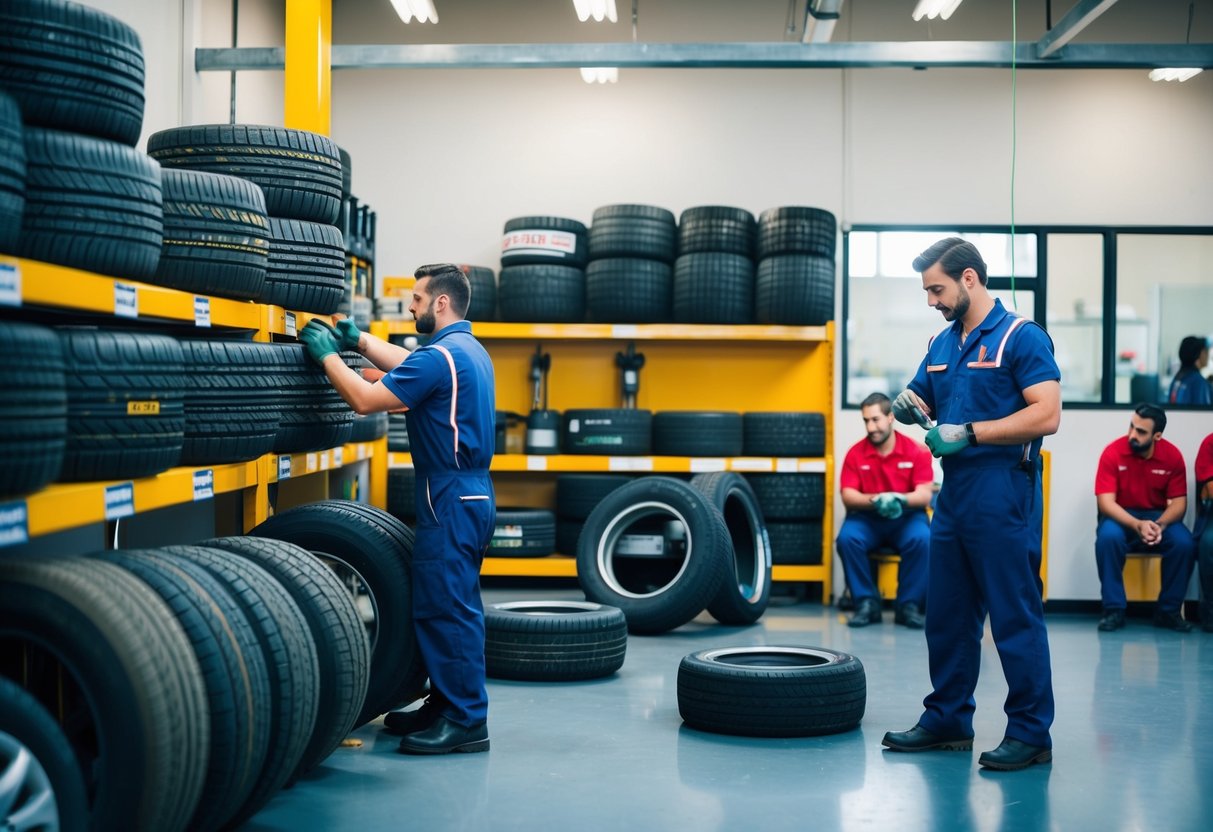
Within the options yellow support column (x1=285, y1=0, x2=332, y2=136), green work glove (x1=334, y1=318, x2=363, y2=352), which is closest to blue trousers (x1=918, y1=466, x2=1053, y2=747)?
green work glove (x1=334, y1=318, x2=363, y2=352)

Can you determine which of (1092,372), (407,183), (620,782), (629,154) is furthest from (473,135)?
(620,782)

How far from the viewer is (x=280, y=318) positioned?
14.4ft

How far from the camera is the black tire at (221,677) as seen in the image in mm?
2922

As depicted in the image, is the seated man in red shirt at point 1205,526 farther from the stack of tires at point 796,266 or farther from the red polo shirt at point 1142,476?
the stack of tires at point 796,266

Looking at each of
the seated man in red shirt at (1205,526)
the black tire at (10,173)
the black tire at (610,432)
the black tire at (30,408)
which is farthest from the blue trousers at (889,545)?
the black tire at (10,173)

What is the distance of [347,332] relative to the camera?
4.36 m

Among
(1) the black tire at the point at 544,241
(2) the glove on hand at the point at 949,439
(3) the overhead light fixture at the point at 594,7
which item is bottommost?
(2) the glove on hand at the point at 949,439

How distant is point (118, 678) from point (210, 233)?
1632 millimetres

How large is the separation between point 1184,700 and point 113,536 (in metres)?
Result: 4.63

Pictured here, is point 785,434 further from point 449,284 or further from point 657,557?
point 449,284

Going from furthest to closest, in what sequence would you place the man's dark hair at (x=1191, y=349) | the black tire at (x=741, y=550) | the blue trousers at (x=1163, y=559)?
the man's dark hair at (x=1191, y=349)
the blue trousers at (x=1163, y=559)
the black tire at (x=741, y=550)

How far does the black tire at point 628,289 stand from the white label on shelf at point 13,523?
19.3 feet

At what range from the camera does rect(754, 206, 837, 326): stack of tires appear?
8078 millimetres

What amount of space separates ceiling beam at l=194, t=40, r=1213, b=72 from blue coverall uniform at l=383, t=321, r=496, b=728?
140 inches
